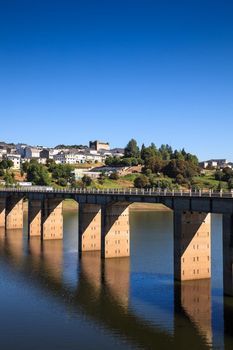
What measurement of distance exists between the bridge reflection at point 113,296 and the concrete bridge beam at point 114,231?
5.96 feet

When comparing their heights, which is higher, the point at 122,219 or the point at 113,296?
the point at 122,219

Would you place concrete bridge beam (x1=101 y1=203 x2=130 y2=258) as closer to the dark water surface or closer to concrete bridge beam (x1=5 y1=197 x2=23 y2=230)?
the dark water surface

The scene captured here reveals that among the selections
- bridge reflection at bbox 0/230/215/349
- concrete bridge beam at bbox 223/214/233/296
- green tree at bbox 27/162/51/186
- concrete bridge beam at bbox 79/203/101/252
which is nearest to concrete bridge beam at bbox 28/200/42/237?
bridge reflection at bbox 0/230/215/349

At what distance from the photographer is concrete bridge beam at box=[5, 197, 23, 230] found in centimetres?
11159

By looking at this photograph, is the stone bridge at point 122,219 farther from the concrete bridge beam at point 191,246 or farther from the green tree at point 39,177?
the green tree at point 39,177

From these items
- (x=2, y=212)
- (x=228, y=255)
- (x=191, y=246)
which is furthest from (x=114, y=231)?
(x=2, y=212)

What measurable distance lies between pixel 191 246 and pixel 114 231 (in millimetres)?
18873

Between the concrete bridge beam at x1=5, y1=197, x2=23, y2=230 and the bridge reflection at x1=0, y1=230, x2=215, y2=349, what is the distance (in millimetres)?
31541

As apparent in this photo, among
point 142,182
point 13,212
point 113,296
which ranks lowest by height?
point 113,296

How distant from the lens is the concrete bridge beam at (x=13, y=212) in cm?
11159

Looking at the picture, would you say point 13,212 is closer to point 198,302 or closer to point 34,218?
point 34,218

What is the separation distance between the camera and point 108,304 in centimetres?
4791

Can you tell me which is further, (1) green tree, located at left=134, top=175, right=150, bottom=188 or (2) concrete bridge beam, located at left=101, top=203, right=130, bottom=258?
(1) green tree, located at left=134, top=175, right=150, bottom=188

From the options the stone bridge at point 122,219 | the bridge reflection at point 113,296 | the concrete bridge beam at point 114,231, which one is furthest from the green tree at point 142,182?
the concrete bridge beam at point 114,231
